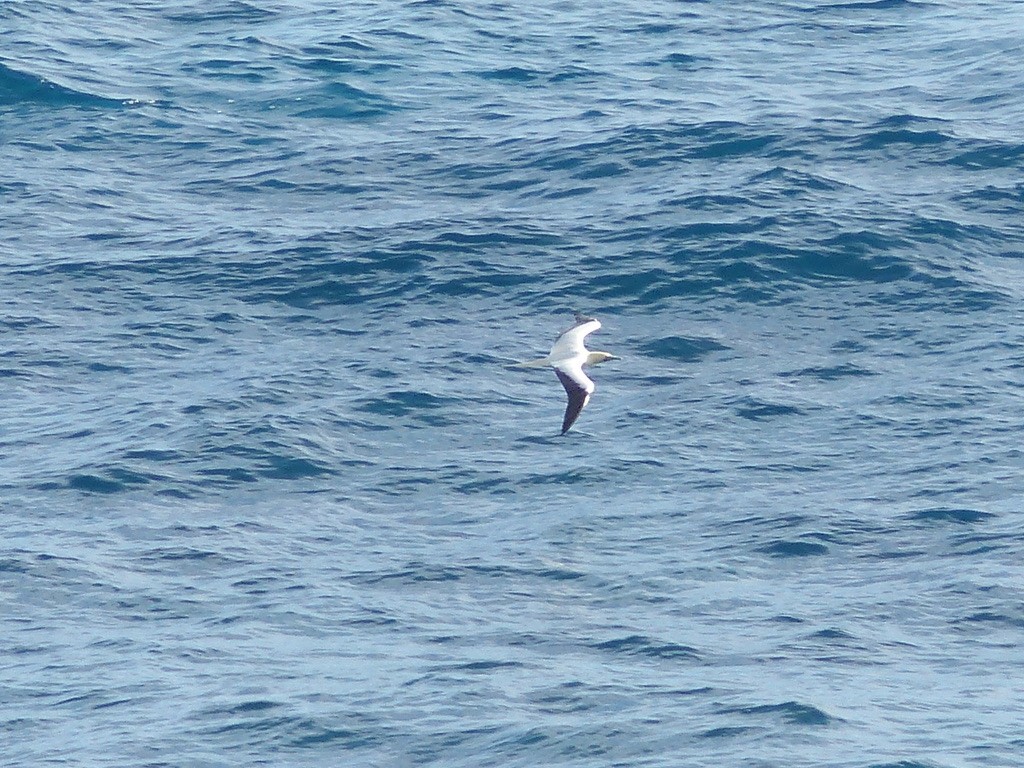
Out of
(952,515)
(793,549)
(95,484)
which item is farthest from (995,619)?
(95,484)

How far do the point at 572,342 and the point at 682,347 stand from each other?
5172 millimetres

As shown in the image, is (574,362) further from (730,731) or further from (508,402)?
(730,731)

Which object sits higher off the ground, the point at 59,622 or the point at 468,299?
the point at 468,299

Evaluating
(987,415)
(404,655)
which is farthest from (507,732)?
(987,415)

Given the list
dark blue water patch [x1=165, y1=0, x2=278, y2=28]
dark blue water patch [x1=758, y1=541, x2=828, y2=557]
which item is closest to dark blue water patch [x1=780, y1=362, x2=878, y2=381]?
dark blue water patch [x1=758, y1=541, x2=828, y2=557]

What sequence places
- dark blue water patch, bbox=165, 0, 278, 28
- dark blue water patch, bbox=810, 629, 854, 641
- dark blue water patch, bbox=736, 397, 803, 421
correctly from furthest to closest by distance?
dark blue water patch, bbox=165, 0, 278, 28 < dark blue water patch, bbox=736, 397, 803, 421 < dark blue water patch, bbox=810, 629, 854, 641

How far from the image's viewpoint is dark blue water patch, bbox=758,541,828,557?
2984 centimetres

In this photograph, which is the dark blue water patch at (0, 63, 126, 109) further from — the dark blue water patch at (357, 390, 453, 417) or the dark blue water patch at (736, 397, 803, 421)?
the dark blue water patch at (736, 397, 803, 421)

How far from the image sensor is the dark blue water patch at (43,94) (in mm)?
45406

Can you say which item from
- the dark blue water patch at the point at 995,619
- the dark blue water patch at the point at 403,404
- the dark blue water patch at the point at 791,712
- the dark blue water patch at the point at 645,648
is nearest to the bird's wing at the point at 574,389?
the dark blue water patch at the point at 645,648

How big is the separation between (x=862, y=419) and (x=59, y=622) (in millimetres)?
12692

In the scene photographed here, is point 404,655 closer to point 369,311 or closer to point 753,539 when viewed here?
point 753,539

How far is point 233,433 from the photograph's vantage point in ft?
108

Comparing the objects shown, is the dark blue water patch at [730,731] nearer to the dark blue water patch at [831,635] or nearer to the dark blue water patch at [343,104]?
the dark blue water patch at [831,635]
